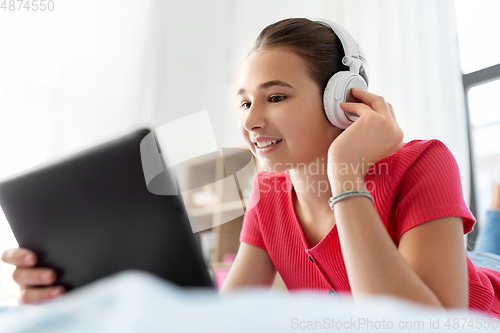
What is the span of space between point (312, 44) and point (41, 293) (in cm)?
Result: 78

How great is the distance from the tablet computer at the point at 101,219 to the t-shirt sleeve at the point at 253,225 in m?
0.44

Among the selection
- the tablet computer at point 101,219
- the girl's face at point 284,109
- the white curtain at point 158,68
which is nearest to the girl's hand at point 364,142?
the girl's face at point 284,109

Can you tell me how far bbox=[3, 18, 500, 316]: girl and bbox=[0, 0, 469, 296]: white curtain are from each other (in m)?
1.30

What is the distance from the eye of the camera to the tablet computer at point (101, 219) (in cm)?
52

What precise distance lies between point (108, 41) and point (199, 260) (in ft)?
6.91

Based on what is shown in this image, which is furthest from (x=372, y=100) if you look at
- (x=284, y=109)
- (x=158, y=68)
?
(x=158, y=68)

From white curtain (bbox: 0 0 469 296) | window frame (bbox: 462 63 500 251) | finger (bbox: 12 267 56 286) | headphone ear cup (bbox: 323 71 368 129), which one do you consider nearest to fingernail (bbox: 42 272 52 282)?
finger (bbox: 12 267 56 286)

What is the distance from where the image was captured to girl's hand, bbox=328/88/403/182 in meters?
0.65

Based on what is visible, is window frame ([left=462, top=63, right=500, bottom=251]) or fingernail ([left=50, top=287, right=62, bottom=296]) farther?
window frame ([left=462, top=63, right=500, bottom=251])

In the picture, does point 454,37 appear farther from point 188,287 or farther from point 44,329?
point 44,329

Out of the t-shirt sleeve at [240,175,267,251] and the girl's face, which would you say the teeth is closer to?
the girl's face

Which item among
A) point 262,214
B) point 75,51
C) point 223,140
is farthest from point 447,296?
point 223,140

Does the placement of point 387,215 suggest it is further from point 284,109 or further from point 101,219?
point 101,219

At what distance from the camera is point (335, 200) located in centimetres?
63
